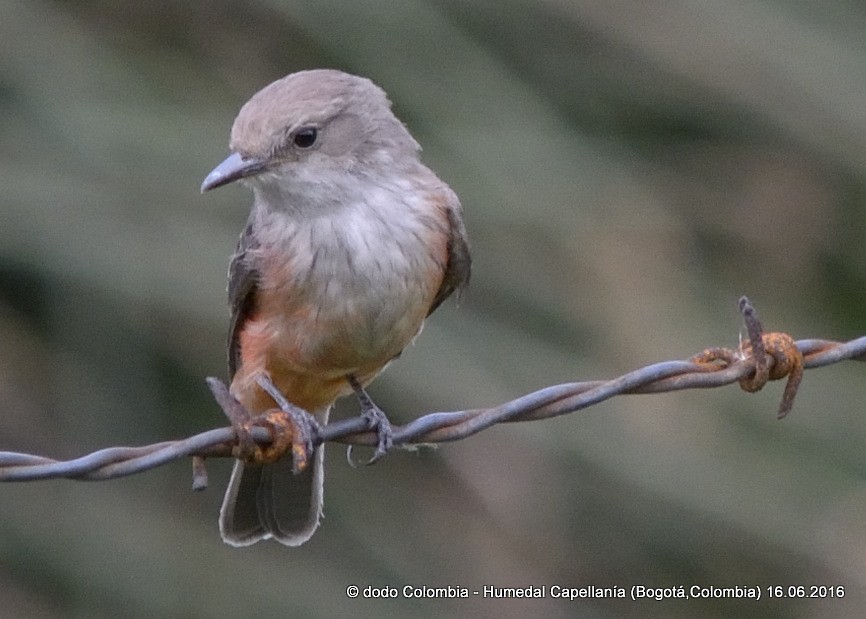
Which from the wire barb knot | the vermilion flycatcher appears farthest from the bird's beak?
the wire barb knot

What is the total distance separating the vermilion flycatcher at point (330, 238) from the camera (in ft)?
18.8

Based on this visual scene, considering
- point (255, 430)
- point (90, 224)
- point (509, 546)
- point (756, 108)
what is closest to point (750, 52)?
point (756, 108)

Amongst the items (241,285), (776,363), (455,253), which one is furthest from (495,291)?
(776,363)

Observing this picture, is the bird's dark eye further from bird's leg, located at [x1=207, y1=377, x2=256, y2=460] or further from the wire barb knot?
the wire barb knot

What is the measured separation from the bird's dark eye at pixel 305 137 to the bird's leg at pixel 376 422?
1.05 m

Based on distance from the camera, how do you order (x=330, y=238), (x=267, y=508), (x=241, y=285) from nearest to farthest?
(x=330, y=238) → (x=241, y=285) → (x=267, y=508)

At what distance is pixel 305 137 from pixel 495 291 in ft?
9.43

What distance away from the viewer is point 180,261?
798 centimetres

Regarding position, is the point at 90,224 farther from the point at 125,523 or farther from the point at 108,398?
the point at 125,523

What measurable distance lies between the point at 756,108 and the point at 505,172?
1.78 metres

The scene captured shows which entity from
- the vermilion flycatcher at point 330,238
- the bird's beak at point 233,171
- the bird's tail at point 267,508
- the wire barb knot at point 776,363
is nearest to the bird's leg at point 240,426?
the vermilion flycatcher at point 330,238

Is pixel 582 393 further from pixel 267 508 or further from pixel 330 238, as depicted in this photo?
pixel 267 508

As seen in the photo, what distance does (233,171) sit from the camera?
5.58 metres

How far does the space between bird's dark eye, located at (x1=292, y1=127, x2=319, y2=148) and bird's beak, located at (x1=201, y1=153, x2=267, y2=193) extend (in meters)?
0.20
